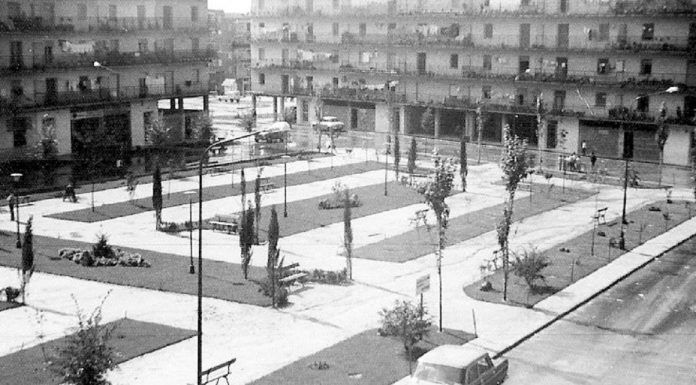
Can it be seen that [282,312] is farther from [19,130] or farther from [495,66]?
[495,66]

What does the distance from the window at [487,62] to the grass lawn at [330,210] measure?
90.7 ft

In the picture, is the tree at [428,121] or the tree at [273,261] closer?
the tree at [273,261]

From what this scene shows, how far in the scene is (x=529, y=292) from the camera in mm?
38594

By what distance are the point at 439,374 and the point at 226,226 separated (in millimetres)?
25853

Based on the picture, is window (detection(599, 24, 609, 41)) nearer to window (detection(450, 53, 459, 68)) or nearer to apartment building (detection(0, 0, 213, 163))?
window (detection(450, 53, 459, 68))

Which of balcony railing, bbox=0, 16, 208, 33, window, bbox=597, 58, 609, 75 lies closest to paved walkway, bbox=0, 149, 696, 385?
balcony railing, bbox=0, 16, 208, 33

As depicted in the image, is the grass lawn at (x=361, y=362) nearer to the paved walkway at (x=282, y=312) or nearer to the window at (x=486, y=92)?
the paved walkway at (x=282, y=312)

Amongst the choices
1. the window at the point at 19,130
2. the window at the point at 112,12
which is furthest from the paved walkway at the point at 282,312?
the window at the point at 112,12

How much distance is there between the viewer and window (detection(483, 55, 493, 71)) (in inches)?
3519

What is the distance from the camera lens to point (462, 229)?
51.5m

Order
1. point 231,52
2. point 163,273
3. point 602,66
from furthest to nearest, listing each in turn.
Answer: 1. point 231,52
2. point 602,66
3. point 163,273

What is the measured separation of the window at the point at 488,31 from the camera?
8938 cm

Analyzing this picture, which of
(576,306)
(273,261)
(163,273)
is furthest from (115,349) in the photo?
(576,306)

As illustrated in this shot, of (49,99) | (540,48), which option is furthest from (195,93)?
(540,48)
